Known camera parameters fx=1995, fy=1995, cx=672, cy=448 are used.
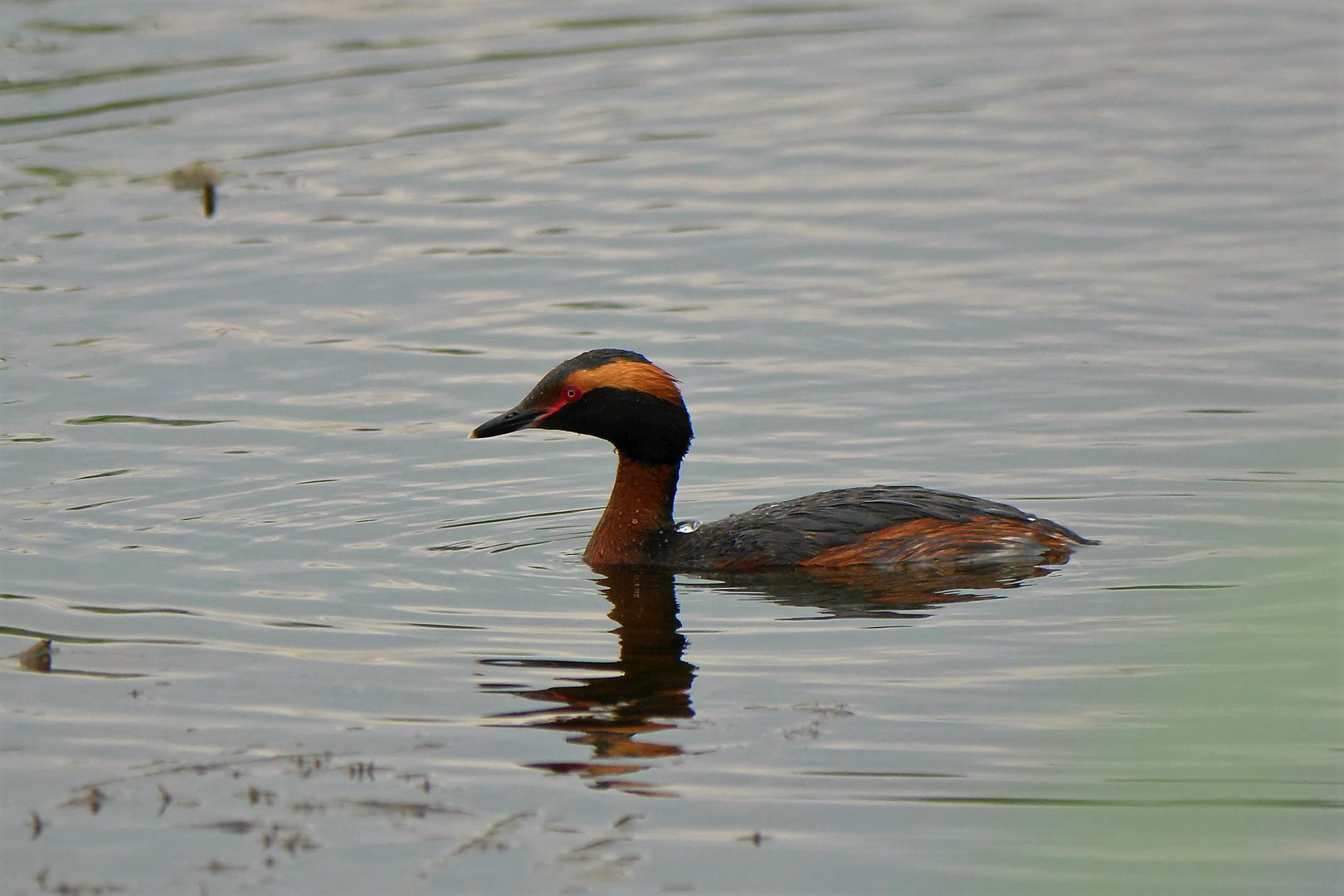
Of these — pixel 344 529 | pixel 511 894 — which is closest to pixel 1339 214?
pixel 344 529

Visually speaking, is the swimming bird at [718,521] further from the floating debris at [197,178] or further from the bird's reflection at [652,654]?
the floating debris at [197,178]

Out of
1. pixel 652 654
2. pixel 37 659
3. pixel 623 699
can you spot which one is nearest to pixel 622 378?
pixel 652 654

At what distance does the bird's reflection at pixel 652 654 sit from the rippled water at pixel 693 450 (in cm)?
4

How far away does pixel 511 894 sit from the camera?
232 inches

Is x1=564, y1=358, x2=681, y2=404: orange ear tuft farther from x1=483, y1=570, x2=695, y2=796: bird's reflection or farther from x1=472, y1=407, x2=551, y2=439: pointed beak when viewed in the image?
x1=483, y1=570, x2=695, y2=796: bird's reflection

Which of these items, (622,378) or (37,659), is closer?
(37,659)

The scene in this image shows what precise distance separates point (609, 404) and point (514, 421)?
494 millimetres

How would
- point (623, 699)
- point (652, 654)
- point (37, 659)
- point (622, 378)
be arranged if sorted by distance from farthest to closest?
point (622, 378) < point (652, 654) < point (37, 659) < point (623, 699)

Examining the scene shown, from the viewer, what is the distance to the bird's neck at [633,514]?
10078 mm

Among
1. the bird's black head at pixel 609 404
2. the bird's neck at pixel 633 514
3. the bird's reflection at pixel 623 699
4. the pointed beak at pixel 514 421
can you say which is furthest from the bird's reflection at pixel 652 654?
the pointed beak at pixel 514 421

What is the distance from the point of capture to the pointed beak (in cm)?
1011

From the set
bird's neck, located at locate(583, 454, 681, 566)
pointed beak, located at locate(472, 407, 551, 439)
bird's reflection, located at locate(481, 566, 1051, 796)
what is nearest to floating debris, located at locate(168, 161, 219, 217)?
pointed beak, located at locate(472, 407, 551, 439)

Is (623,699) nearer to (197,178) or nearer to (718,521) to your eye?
(718,521)

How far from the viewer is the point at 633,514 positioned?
33.4 feet
